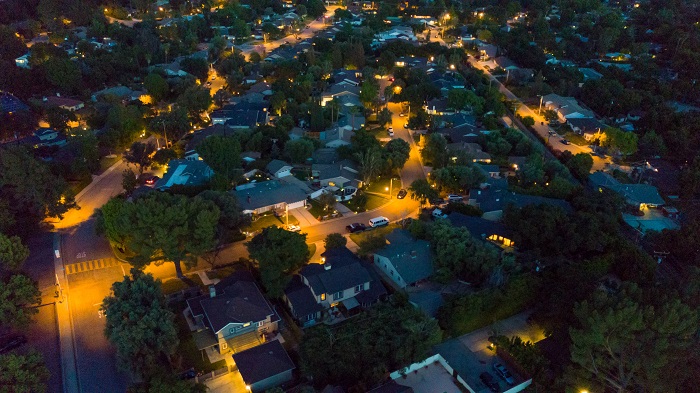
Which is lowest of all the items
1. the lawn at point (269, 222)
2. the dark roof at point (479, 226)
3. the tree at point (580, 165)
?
the tree at point (580, 165)

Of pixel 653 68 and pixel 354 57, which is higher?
pixel 354 57

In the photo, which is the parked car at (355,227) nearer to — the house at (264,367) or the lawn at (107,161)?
the house at (264,367)

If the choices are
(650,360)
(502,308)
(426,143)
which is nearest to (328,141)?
(426,143)

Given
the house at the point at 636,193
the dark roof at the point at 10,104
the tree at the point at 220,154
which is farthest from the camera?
the dark roof at the point at 10,104

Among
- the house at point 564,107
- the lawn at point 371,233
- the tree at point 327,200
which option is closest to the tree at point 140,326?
the lawn at point 371,233

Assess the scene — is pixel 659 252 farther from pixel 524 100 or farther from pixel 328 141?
pixel 524 100

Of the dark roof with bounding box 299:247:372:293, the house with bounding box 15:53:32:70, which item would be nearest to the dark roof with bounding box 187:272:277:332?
the dark roof with bounding box 299:247:372:293

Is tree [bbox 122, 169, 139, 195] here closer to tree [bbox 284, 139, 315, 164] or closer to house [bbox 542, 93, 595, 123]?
tree [bbox 284, 139, 315, 164]
